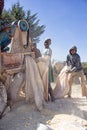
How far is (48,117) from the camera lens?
7.30m

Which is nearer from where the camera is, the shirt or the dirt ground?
the dirt ground

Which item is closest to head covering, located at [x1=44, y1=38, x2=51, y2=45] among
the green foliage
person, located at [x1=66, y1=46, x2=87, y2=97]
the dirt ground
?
person, located at [x1=66, y1=46, x2=87, y2=97]

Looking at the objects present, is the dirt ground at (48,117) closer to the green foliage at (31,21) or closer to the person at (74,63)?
the person at (74,63)

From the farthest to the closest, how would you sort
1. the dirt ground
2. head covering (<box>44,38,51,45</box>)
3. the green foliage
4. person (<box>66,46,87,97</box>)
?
the green foliage, person (<box>66,46,87,97</box>), head covering (<box>44,38,51,45</box>), the dirt ground

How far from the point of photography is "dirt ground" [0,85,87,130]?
6.72 m

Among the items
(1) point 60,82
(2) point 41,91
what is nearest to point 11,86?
(2) point 41,91

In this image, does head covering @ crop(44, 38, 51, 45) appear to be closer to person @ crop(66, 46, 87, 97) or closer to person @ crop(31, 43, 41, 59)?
person @ crop(31, 43, 41, 59)

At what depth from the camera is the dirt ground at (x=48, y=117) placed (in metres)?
6.72

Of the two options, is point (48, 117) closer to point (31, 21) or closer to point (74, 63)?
point (74, 63)

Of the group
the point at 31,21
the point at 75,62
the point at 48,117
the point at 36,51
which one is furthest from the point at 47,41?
the point at 31,21

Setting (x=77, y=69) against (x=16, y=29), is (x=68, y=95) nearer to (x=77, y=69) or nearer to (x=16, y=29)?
(x=77, y=69)

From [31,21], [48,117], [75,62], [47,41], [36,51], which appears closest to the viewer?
[48,117]

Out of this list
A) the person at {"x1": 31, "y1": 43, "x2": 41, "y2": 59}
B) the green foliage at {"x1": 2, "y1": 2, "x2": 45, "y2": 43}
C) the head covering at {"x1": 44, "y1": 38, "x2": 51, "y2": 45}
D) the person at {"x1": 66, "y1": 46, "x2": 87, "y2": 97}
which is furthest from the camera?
the green foliage at {"x1": 2, "y1": 2, "x2": 45, "y2": 43}

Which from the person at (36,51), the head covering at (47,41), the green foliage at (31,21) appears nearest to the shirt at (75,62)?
the head covering at (47,41)
